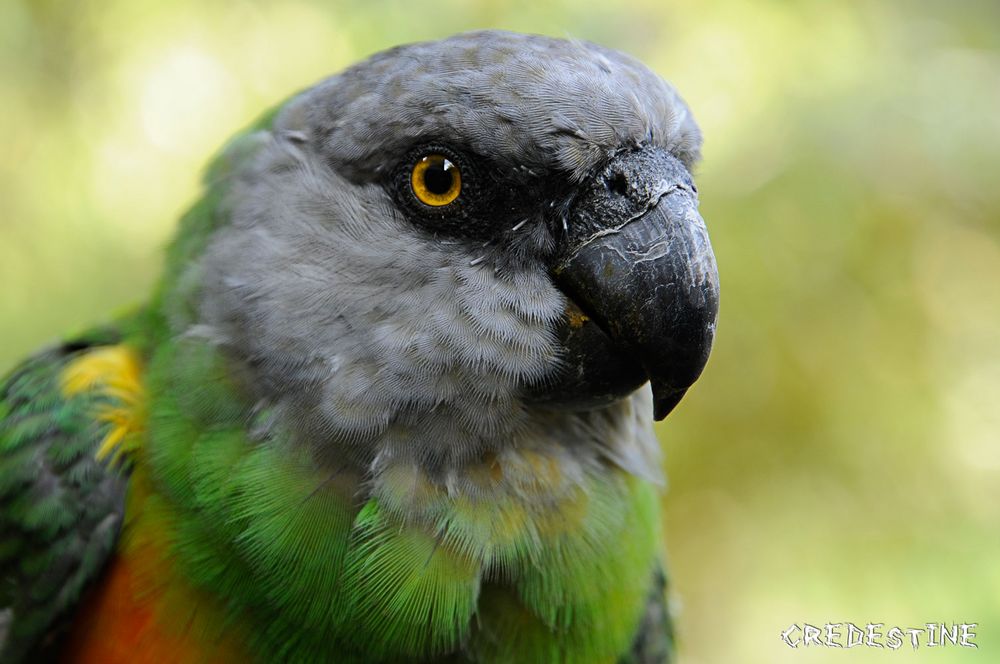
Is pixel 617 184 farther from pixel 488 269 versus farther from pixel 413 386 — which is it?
pixel 413 386

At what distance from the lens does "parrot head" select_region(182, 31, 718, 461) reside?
174 cm

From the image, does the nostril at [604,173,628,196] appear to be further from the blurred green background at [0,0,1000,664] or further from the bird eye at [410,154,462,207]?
the blurred green background at [0,0,1000,664]

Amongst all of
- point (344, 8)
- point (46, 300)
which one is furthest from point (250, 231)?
point (46, 300)

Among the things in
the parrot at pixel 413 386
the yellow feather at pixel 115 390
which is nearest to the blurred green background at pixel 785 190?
the yellow feather at pixel 115 390

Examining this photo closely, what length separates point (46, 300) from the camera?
5039 mm


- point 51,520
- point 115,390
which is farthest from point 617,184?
point 51,520

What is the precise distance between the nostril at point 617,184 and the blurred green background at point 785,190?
330 cm

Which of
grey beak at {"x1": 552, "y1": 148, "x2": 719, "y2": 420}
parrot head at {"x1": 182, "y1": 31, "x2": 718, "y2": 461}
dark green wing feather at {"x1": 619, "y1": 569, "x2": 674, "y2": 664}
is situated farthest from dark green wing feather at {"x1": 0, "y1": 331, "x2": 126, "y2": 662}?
dark green wing feather at {"x1": 619, "y1": 569, "x2": 674, "y2": 664}

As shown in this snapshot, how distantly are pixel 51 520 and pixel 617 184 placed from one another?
5.01 feet

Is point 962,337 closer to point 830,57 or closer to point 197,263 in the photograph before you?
point 830,57

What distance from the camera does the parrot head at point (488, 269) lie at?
68.4 inches

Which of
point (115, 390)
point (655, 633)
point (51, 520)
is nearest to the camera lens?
point (51, 520)

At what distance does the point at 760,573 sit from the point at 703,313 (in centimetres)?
398

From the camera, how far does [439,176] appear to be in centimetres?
181
